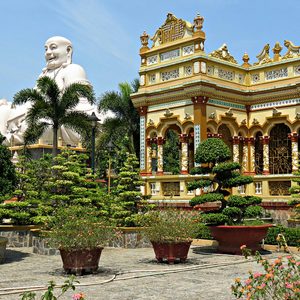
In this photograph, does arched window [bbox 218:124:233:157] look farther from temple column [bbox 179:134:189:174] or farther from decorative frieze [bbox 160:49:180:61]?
decorative frieze [bbox 160:49:180:61]

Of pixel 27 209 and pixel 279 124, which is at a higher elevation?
pixel 279 124

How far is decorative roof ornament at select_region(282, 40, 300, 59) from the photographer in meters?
24.1

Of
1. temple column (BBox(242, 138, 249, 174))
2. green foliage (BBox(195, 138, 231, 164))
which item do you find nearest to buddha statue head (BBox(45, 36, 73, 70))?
temple column (BBox(242, 138, 249, 174))

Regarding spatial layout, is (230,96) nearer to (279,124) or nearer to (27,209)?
(279,124)

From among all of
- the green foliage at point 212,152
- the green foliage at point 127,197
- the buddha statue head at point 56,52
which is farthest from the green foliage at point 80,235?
the buddha statue head at point 56,52

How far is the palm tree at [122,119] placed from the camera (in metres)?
30.8

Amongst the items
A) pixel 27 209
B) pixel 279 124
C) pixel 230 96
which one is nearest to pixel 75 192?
pixel 27 209

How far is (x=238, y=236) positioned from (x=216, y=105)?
959 cm

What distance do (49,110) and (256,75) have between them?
10.0 metres

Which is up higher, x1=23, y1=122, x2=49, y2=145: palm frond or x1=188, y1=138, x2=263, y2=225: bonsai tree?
x1=23, y1=122, x2=49, y2=145: palm frond

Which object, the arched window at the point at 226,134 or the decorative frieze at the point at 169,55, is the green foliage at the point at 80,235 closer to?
the decorative frieze at the point at 169,55

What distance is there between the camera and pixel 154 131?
2498 centimetres

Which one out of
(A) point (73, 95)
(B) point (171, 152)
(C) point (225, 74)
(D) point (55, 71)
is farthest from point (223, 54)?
(D) point (55, 71)

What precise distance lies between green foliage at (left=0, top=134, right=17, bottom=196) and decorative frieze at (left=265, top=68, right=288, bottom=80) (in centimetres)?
1494
